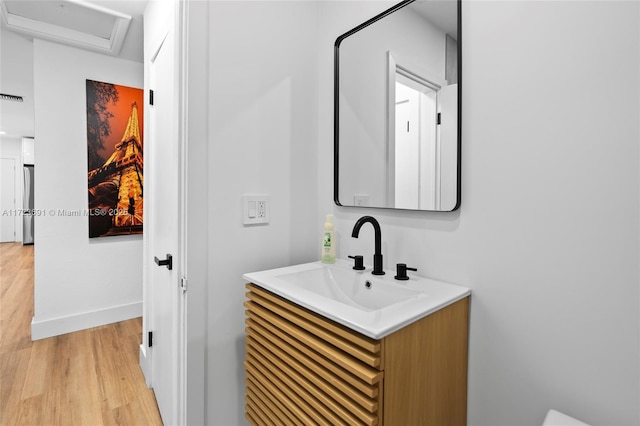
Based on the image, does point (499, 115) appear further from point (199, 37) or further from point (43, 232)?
point (43, 232)

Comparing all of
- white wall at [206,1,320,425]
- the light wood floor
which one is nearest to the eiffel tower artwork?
the light wood floor

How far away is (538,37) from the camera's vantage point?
933 mm

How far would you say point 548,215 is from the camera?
92 cm

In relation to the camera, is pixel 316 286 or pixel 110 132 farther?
pixel 110 132

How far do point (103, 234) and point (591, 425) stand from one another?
3270 mm

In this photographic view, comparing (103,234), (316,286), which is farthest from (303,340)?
(103,234)

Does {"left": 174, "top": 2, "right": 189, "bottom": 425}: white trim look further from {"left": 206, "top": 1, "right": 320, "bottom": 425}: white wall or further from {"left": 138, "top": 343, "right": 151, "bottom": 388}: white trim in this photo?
{"left": 138, "top": 343, "right": 151, "bottom": 388}: white trim

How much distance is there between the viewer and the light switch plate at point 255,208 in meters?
1.42

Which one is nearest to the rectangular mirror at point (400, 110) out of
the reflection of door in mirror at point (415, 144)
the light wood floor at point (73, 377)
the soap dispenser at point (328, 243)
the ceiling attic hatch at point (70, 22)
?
the reflection of door in mirror at point (415, 144)

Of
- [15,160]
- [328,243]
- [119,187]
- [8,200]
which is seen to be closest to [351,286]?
[328,243]

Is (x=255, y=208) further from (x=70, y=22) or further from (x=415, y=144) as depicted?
(x=70, y=22)

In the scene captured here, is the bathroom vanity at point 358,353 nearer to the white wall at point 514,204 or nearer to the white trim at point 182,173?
the white wall at point 514,204

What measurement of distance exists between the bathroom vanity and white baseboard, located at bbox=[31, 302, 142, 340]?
7.40 ft

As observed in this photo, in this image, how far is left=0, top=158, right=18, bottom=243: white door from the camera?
285 inches
